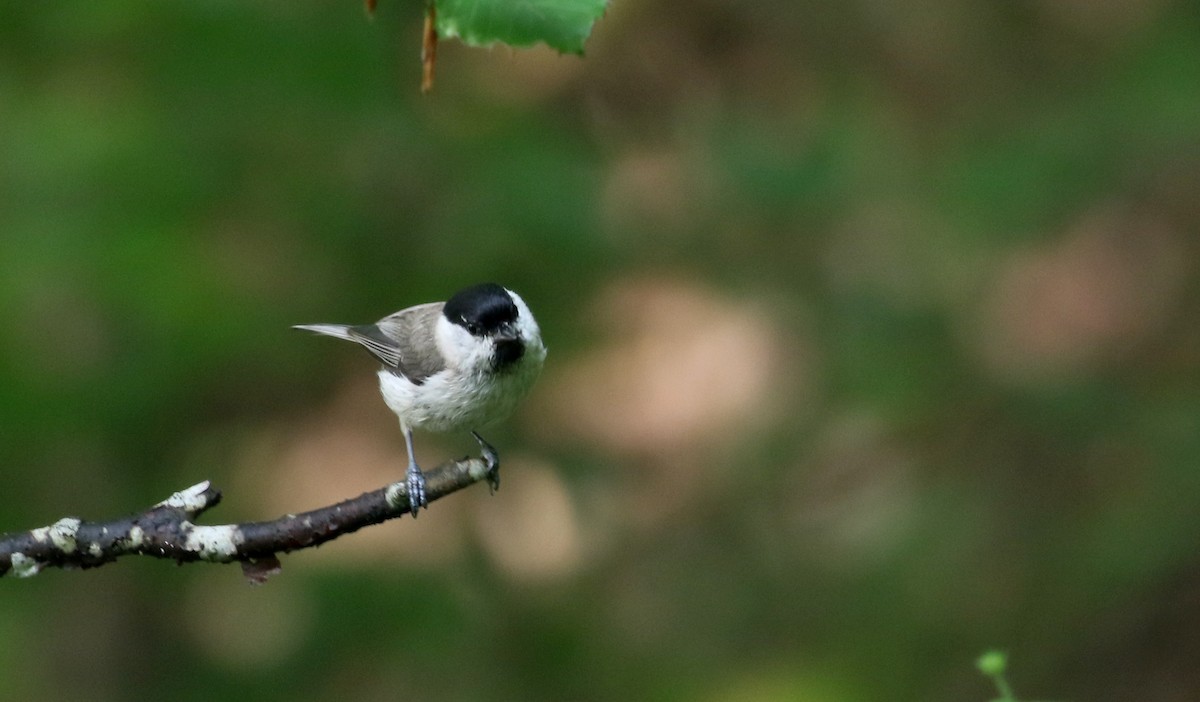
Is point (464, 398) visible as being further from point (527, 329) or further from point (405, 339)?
point (405, 339)

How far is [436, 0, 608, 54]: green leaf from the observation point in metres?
1.78

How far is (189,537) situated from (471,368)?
4.21ft

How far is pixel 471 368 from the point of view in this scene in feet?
10.7

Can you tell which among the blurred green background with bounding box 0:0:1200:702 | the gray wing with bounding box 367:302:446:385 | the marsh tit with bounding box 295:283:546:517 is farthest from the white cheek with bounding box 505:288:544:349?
the blurred green background with bounding box 0:0:1200:702

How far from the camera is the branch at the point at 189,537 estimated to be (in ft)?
6.66

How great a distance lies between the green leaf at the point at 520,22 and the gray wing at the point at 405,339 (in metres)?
1.69

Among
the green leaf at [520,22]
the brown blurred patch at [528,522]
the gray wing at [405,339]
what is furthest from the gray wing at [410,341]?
the green leaf at [520,22]

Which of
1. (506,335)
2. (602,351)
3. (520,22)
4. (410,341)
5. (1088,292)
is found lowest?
(520,22)

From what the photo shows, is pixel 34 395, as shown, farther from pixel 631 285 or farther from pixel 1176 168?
pixel 1176 168

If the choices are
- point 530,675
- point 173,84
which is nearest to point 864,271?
point 530,675

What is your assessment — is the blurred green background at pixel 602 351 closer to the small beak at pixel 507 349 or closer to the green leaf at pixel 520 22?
the small beak at pixel 507 349

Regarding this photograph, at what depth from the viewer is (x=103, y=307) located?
4.20 metres

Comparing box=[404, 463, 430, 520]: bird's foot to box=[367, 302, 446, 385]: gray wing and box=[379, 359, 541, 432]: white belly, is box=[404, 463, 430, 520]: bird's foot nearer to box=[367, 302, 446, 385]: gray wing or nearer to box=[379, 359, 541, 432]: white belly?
box=[379, 359, 541, 432]: white belly

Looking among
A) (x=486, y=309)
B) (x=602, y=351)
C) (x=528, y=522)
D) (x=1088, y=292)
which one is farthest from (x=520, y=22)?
(x=1088, y=292)
